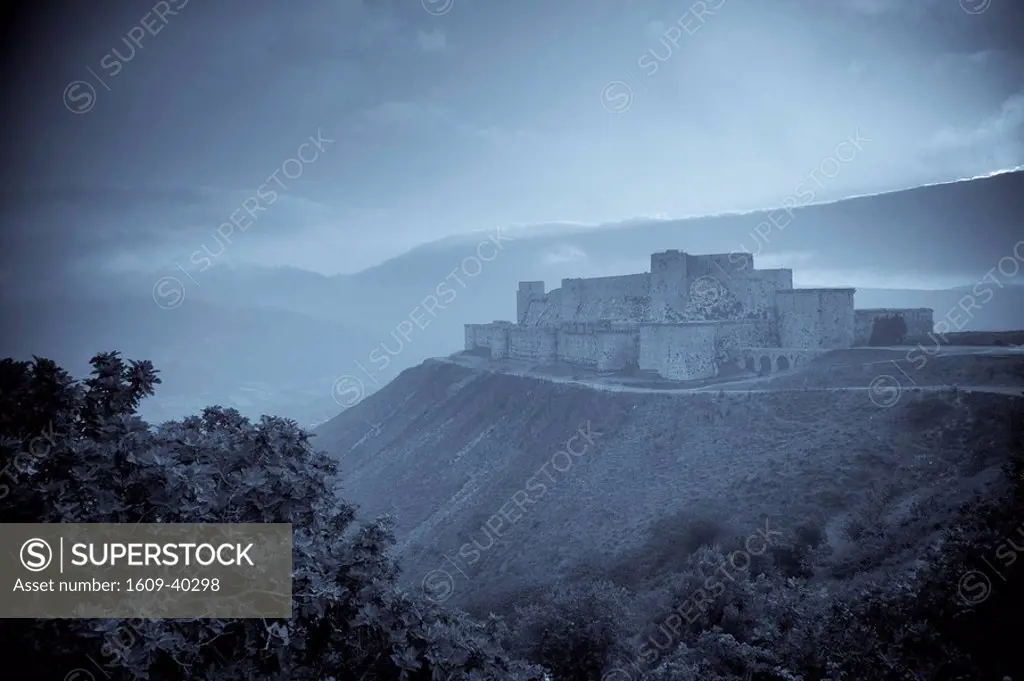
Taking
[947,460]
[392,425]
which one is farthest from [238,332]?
[947,460]

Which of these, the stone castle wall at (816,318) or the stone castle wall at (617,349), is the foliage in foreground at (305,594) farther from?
the stone castle wall at (617,349)

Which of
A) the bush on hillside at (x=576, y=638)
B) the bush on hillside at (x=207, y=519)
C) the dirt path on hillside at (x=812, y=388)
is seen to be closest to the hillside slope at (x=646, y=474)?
the dirt path on hillside at (x=812, y=388)

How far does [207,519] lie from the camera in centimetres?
970

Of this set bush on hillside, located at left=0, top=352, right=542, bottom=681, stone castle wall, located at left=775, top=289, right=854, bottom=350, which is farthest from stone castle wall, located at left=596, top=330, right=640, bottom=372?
bush on hillside, located at left=0, top=352, right=542, bottom=681

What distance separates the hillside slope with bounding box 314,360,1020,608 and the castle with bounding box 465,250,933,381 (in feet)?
16.5

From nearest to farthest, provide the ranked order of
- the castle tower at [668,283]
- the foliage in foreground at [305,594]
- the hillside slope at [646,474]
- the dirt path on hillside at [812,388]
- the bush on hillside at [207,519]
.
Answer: the bush on hillside at [207,519] < the foliage in foreground at [305,594] < the hillside slope at [646,474] < the dirt path on hillside at [812,388] < the castle tower at [668,283]

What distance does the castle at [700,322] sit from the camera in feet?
134

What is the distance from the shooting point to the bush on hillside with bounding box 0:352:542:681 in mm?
8352

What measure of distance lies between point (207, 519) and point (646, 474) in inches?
1021

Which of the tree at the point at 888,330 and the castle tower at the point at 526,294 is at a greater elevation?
the castle tower at the point at 526,294

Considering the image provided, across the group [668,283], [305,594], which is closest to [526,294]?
[668,283]

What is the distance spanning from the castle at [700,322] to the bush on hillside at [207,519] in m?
33.1

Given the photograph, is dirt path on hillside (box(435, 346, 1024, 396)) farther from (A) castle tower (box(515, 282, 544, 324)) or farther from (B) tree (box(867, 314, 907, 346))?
(A) castle tower (box(515, 282, 544, 324))

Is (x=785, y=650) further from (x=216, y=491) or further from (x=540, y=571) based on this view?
(x=540, y=571)
